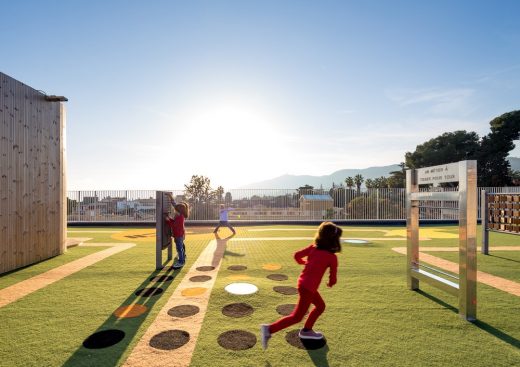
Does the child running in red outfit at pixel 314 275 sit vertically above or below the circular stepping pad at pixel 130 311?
above

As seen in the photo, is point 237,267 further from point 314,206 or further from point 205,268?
point 314,206

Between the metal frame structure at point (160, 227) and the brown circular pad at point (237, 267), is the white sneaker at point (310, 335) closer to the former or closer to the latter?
the brown circular pad at point (237, 267)

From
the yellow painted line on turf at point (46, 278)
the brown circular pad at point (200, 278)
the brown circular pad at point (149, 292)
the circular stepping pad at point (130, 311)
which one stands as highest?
the circular stepping pad at point (130, 311)

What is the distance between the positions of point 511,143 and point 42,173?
63.8 meters

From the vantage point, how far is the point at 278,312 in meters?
4.58

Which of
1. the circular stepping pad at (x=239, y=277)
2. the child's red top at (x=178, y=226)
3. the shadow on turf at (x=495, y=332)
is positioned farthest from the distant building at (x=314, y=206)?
the shadow on turf at (x=495, y=332)

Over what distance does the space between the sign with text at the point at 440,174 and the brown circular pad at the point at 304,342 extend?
124 inches

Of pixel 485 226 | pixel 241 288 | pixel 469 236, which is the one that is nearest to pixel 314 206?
pixel 485 226

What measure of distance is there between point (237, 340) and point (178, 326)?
3.08ft

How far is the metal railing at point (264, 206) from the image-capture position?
1973 centimetres

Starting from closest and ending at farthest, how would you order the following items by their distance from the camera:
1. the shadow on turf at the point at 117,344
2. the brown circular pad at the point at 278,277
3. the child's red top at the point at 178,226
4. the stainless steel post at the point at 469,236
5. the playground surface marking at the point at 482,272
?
the shadow on turf at the point at 117,344
the stainless steel post at the point at 469,236
the playground surface marking at the point at 482,272
the brown circular pad at the point at 278,277
the child's red top at the point at 178,226

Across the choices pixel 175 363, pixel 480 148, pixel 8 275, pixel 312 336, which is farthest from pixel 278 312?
pixel 480 148

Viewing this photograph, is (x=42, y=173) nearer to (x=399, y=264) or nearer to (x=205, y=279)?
(x=205, y=279)

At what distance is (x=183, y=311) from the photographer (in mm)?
4637
